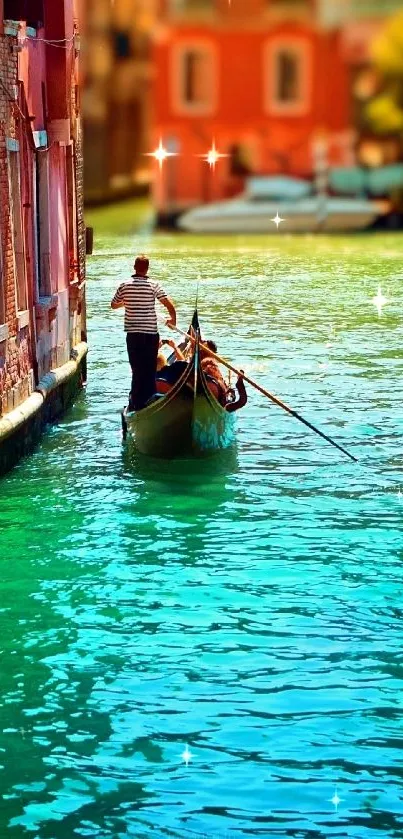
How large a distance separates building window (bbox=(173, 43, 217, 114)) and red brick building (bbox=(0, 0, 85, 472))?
33.4 meters

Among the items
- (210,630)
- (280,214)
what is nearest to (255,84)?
(280,214)

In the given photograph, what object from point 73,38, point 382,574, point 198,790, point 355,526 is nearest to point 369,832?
point 198,790

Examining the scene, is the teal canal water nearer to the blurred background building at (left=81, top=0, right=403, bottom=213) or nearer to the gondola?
the gondola

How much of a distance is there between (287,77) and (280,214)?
997 centimetres

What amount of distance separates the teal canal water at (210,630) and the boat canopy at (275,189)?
89.3 feet

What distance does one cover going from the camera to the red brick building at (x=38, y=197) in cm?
1381

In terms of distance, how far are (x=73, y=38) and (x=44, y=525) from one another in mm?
6554

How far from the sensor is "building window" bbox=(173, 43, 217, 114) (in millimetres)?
51281

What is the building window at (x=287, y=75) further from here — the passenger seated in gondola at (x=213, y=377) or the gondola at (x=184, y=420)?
the gondola at (x=184, y=420)

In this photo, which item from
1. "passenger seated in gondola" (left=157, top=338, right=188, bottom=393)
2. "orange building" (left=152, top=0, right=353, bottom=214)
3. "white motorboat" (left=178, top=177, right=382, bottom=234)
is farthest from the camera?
"orange building" (left=152, top=0, right=353, bottom=214)

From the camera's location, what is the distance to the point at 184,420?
13.7 m

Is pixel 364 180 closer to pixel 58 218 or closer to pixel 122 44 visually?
pixel 122 44

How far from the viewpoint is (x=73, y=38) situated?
17359mm

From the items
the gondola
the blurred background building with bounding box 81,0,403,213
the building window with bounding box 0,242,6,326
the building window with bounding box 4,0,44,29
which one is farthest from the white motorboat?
the building window with bounding box 0,242,6,326
